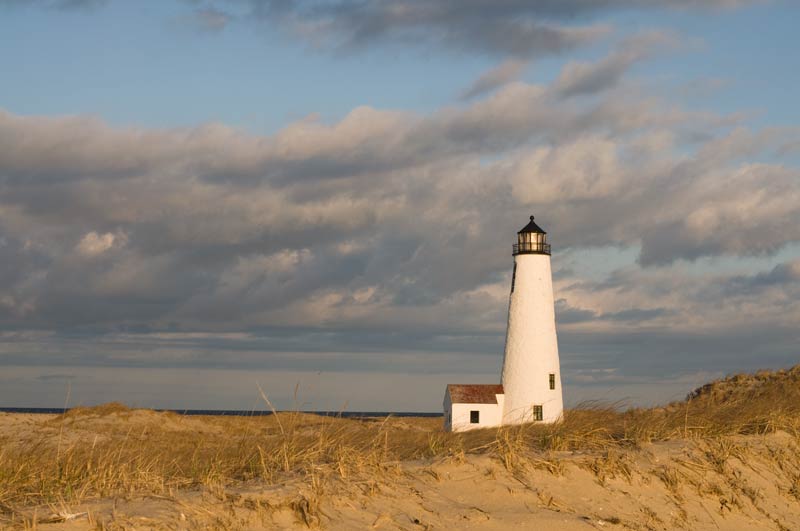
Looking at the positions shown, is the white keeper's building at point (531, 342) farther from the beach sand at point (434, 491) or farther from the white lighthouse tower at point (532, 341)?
the beach sand at point (434, 491)

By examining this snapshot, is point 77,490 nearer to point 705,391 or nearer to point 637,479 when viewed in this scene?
point 637,479

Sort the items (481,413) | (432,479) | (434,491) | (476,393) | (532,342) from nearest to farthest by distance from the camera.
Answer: (434,491)
(432,479)
(532,342)
(481,413)
(476,393)

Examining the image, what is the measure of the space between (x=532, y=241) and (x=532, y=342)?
4.39 metres

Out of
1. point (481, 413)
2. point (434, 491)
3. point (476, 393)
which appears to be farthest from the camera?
point (476, 393)

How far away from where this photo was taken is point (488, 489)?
9.45 metres

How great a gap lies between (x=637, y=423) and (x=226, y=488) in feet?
20.4

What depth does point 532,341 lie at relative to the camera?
35.2 m

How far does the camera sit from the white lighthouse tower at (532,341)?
1387 inches

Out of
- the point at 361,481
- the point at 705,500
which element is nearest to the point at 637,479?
the point at 705,500

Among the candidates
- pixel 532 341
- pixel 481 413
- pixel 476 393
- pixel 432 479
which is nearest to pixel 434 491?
pixel 432 479

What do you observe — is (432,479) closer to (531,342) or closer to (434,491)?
(434,491)

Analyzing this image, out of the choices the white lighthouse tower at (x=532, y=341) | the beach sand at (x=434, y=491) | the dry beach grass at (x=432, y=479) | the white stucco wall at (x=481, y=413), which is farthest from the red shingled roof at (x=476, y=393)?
the beach sand at (x=434, y=491)

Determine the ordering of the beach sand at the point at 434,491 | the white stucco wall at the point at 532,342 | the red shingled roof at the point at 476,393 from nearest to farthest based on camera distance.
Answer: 1. the beach sand at the point at 434,491
2. the white stucco wall at the point at 532,342
3. the red shingled roof at the point at 476,393

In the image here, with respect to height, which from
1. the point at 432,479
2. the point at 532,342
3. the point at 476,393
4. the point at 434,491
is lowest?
the point at 434,491
